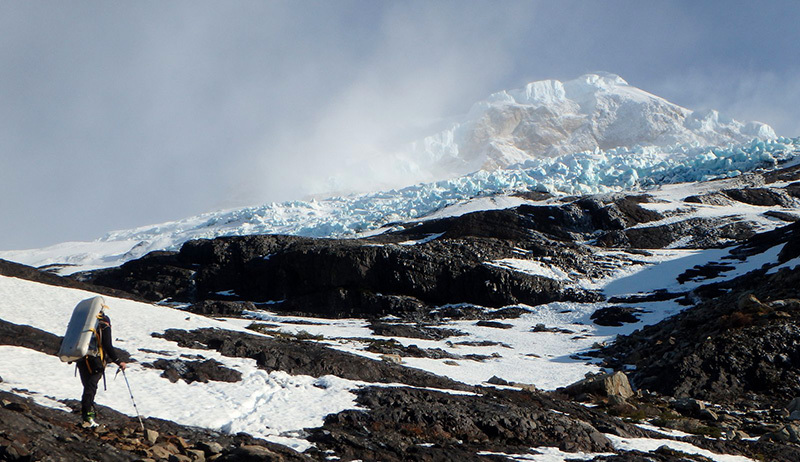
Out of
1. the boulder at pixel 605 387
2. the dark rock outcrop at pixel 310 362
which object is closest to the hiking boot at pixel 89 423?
the dark rock outcrop at pixel 310 362

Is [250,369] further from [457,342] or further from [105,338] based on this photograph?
[457,342]

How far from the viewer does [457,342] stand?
43625 mm

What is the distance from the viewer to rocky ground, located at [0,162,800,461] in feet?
42.3

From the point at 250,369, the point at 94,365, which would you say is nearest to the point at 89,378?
the point at 94,365

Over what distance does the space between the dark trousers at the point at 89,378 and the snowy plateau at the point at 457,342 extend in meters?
0.54

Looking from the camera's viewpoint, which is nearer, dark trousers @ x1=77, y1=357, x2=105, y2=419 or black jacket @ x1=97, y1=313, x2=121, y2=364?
dark trousers @ x1=77, y1=357, x2=105, y2=419

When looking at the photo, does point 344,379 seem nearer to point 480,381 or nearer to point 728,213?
point 480,381

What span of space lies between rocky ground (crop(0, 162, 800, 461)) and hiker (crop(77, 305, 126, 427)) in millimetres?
415

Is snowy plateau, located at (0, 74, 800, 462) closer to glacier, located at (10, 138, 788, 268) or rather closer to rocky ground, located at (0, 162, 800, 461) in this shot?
rocky ground, located at (0, 162, 800, 461)

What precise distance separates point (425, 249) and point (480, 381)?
4429cm

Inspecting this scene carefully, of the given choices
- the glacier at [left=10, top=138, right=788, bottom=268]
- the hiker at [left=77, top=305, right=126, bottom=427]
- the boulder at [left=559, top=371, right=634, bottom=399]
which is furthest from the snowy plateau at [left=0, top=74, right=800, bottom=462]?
the glacier at [left=10, top=138, right=788, bottom=268]

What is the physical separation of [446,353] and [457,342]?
347 inches

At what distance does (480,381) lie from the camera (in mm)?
26547

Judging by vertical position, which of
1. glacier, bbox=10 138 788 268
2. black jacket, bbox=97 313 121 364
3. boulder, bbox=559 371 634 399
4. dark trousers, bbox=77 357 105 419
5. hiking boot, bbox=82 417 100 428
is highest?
glacier, bbox=10 138 788 268
